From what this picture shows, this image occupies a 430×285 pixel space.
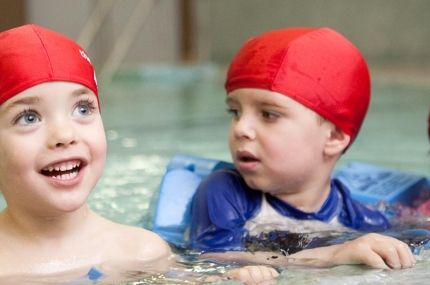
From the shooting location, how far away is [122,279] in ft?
7.38

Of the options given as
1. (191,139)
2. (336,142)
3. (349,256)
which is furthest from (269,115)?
(191,139)

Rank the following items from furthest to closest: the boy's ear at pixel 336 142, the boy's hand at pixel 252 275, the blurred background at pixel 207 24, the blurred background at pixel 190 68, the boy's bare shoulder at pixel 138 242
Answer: the blurred background at pixel 207 24, the blurred background at pixel 190 68, the boy's ear at pixel 336 142, the boy's bare shoulder at pixel 138 242, the boy's hand at pixel 252 275

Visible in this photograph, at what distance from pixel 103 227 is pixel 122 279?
24 cm

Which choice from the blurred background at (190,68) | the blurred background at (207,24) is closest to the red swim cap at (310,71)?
the blurred background at (190,68)

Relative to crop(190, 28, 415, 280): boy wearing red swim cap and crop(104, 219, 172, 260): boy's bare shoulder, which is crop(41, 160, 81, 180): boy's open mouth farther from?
crop(190, 28, 415, 280): boy wearing red swim cap

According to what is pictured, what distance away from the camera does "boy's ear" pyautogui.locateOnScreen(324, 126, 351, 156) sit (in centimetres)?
302

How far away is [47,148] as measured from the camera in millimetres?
2055

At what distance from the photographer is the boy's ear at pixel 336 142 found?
302 centimetres

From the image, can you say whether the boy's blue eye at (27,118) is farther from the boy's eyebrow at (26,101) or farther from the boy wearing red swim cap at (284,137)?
the boy wearing red swim cap at (284,137)

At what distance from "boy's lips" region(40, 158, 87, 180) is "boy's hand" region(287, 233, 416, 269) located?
0.94 metres

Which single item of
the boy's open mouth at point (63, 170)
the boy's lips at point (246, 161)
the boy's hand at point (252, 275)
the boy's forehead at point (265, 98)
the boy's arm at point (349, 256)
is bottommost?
the boy's hand at point (252, 275)

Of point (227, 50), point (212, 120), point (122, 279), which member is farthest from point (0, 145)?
point (227, 50)

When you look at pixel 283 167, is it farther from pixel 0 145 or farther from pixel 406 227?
pixel 0 145

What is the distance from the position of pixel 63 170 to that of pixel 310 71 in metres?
1.20
